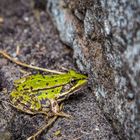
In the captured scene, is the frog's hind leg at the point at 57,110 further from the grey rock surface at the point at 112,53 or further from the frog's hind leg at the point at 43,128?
the grey rock surface at the point at 112,53

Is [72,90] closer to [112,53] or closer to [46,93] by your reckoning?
[46,93]

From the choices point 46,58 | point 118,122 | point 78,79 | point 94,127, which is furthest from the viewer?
point 46,58

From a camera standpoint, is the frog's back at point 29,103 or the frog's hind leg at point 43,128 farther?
the frog's back at point 29,103

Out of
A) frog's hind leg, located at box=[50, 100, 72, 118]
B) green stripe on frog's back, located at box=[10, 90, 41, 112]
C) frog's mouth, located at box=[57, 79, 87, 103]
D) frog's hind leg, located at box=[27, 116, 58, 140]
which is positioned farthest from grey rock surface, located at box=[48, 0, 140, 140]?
green stripe on frog's back, located at box=[10, 90, 41, 112]

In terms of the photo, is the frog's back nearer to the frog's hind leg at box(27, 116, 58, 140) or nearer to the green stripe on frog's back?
the green stripe on frog's back

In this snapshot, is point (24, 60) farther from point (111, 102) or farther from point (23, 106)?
point (111, 102)

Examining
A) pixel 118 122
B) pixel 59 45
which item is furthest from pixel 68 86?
pixel 59 45

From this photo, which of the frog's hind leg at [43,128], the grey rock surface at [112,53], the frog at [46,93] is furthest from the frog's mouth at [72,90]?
the frog's hind leg at [43,128]

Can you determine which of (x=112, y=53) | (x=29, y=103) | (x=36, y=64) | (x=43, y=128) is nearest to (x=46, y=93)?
(x=29, y=103)
